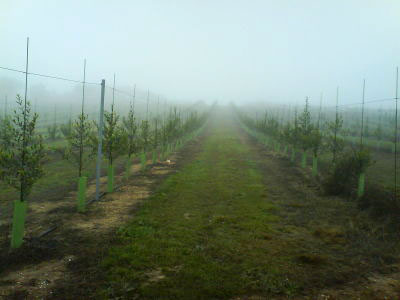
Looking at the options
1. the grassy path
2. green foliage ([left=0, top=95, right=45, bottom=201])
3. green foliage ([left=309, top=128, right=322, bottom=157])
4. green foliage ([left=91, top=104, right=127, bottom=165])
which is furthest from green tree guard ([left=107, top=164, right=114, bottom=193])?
green foliage ([left=309, top=128, right=322, bottom=157])

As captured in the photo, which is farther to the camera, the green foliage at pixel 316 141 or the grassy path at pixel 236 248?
the green foliage at pixel 316 141

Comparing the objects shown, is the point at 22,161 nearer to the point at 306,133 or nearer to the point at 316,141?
the point at 316,141

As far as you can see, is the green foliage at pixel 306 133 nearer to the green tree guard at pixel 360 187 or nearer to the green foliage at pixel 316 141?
the green foliage at pixel 316 141

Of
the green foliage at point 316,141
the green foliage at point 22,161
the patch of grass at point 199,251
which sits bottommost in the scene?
the patch of grass at point 199,251

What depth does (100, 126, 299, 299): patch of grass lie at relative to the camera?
26.0 feet

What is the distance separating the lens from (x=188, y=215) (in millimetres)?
14031

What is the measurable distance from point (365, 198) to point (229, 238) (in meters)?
8.20

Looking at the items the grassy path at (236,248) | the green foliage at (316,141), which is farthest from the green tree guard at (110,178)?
the green foliage at (316,141)

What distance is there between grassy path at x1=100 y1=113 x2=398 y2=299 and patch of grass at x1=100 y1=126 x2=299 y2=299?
3cm

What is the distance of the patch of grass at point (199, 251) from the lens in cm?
793

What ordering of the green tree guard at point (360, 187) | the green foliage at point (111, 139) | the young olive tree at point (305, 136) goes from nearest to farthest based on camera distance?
the green tree guard at point (360, 187) → the green foliage at point (111, 139) → the young olive tree at point (305, 136)

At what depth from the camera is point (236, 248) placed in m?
10.5

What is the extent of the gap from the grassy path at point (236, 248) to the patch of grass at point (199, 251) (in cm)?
3

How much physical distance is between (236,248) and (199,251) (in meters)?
1.29
